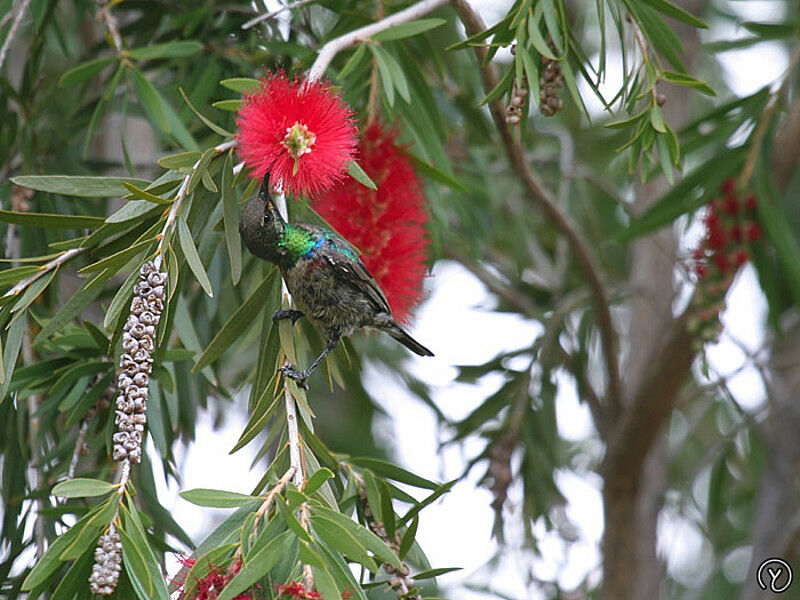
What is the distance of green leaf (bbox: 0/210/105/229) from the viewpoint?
3.94ft

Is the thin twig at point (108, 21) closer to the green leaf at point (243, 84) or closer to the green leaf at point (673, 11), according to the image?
the green leaf at point (243, 84)

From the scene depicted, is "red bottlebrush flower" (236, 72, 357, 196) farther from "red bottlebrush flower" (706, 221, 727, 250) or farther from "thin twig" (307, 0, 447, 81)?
"red bottlebrush flower" (706, 221, 727, 250)

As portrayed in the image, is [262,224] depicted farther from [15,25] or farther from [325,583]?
[15,25]

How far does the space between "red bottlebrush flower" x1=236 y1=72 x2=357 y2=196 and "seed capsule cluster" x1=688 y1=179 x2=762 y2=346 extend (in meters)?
1.09

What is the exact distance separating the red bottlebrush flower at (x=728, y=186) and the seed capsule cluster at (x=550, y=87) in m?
0.97

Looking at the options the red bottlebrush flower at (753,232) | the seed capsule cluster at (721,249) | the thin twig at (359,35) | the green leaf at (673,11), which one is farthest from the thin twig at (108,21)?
the red bottlebrush flower at (753,232)

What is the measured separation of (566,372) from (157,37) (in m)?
1.34

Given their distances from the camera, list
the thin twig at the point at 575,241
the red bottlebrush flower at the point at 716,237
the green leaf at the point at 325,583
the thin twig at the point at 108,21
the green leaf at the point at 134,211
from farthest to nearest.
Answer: the red bottlebrush flower at the point at 716,237 → the thin twig at the point at 575,241 → the thin twig at the point at 108,21 → the green leaf at the point at 134,211 → the green leaf at the point at 325,583

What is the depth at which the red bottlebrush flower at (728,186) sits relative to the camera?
88.0 inches

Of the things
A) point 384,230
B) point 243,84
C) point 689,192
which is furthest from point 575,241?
point 243,84

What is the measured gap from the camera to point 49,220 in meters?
1.22

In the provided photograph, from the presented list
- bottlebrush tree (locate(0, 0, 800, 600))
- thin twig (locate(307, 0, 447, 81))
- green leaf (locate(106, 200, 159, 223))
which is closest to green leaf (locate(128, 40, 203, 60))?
bottlebrush tree (locate(0, 0, 800, 600))

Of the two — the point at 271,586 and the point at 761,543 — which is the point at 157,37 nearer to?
the point at 271,586

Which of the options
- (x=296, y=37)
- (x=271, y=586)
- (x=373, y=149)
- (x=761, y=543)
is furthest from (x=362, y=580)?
(x=761, y=543)
